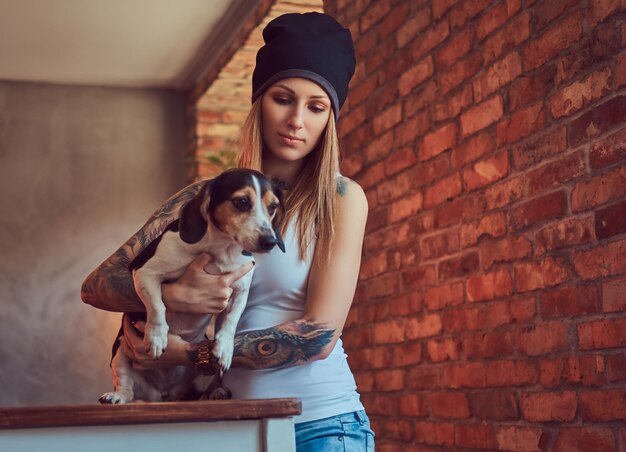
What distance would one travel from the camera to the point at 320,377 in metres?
1.64

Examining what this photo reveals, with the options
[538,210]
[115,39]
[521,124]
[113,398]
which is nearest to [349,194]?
[113,398]

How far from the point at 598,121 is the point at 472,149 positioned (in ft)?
2.18

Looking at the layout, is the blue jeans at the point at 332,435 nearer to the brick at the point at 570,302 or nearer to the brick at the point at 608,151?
the brick at the point at 570,302

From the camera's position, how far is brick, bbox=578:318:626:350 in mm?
2139

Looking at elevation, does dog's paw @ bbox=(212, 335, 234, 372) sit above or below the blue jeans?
above

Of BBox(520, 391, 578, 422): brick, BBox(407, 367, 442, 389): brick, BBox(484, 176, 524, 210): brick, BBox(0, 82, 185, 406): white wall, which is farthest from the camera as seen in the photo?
BBox(0, 82, 185, 406): white wall

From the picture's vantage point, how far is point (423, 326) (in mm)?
3160

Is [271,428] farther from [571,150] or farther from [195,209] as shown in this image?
[571,150]

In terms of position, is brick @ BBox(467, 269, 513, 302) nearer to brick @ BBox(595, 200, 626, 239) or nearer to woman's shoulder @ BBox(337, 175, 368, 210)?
brick @ BBox(595, 200, 626, 239)

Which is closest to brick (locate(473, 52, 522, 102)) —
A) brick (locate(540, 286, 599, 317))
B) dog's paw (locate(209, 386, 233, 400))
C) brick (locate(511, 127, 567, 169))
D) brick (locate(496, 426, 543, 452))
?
brick (locate(511, 127, 567, 169))

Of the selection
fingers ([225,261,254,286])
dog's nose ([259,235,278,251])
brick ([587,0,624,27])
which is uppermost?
brick ([587,0,624,27])

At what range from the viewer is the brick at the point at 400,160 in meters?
3.29

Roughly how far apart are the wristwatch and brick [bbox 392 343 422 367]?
5.83 feet

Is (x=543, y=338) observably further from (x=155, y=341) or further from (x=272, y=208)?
(x=155, y=341)
